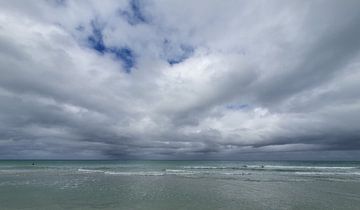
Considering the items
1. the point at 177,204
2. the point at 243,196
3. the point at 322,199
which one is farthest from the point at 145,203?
the point at 322,199

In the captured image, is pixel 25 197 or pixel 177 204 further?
pixel 25 197

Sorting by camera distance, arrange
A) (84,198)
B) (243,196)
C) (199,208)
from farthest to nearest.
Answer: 1. (243,196)
2. (84,198)
3. (199,208)

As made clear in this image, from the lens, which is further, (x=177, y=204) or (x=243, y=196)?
(x=243, y=196)

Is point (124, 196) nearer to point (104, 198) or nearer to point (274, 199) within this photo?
point (104, 198)

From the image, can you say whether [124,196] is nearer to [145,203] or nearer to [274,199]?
[145,203]

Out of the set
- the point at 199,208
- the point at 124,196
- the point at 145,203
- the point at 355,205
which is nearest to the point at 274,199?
the point at 355,205

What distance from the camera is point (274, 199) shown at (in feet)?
59.8

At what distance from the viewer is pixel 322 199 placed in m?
18.7

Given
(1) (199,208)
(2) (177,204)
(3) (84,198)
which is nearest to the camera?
(1) (199,208)

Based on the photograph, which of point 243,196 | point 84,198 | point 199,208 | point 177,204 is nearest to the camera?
point 199,208

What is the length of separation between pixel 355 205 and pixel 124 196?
646 inches

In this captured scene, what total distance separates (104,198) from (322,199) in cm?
1648

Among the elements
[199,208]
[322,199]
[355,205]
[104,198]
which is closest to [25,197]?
[104,198]

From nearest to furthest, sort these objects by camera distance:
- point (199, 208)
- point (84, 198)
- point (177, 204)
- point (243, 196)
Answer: point (199, 208)
point (177, 204)
point (84, 198)
point (243, 196)
